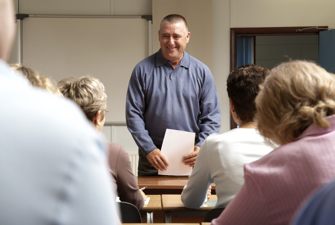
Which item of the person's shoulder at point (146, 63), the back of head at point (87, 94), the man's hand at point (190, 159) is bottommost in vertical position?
the man's hand at point (190, 159)

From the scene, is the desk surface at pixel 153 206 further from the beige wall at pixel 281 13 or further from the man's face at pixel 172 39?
the beige wall at pixel 281 13

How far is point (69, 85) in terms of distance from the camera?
189 centimetres

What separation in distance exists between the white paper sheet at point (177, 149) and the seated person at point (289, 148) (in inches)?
60.0

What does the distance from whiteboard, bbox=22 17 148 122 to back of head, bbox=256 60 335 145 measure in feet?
15.5

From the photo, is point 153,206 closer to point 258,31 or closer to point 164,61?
point 164,61

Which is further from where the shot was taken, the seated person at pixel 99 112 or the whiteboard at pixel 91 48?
the whiteboard at pixel 91 48

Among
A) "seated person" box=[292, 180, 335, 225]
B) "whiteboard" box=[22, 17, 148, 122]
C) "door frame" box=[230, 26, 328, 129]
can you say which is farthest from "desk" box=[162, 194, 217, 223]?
"door frame" box=[230, 26, 328, 129]

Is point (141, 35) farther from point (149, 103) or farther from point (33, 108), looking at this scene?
point (33, 108)

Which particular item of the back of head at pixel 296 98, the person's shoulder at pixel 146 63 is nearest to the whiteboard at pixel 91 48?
the person's shoulder at pixel 146 63

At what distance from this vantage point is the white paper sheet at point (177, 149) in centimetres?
277

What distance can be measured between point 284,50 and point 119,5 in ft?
12.1

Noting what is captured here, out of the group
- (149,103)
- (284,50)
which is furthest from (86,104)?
(284,50)

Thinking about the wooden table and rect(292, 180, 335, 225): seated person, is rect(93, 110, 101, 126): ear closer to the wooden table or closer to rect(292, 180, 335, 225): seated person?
the wooden table

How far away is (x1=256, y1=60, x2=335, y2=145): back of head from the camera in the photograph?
3.72ft
